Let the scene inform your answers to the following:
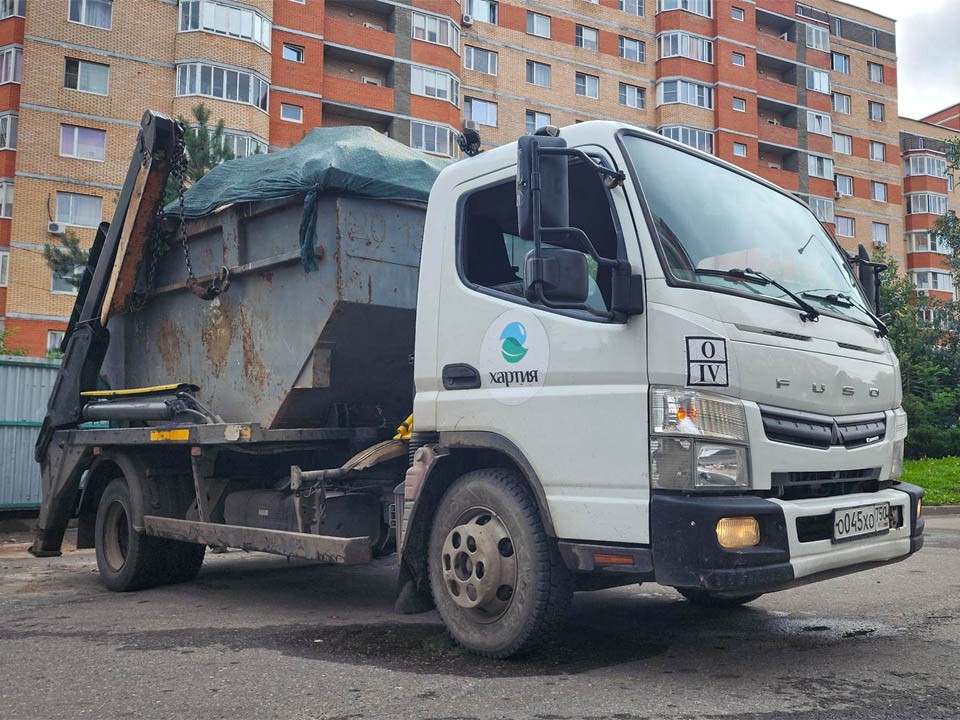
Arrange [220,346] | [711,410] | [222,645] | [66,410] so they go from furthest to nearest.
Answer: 1. [66,410]
2. [220,346]
3. [222,645]
4. [711,410]

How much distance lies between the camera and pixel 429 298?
17.5ft

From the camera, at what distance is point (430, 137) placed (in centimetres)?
3862

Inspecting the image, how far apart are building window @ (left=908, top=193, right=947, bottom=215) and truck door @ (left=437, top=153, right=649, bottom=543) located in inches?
2372

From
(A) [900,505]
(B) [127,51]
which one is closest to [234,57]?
(B) [127,51]

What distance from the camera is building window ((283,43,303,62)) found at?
36.1 m

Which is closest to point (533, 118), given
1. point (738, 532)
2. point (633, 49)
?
point (633, 49)

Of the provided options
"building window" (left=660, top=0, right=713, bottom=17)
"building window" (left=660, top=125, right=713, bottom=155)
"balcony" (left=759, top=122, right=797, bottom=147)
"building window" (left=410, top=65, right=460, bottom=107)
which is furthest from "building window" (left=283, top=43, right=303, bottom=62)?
"balcony" (left=759, top=122, right=797, bottom=147)

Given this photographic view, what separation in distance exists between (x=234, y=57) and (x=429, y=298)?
30.7 m

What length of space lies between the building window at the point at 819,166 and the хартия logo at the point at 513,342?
167 feet

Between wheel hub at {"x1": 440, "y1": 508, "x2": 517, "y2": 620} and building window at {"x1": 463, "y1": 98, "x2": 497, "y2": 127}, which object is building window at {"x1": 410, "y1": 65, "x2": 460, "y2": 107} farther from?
wheel hub at {"x1": 440, "y1": 508, "x2": 517, "y2": 620}

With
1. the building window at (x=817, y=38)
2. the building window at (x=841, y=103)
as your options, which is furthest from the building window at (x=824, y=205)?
the building window at (x=817, y=38)

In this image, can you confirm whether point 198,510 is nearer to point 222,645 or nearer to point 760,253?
point 222,645

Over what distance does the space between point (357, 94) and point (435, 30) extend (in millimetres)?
4749

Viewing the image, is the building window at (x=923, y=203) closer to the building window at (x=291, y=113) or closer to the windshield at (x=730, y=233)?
the building window at (x=291, y=113)
